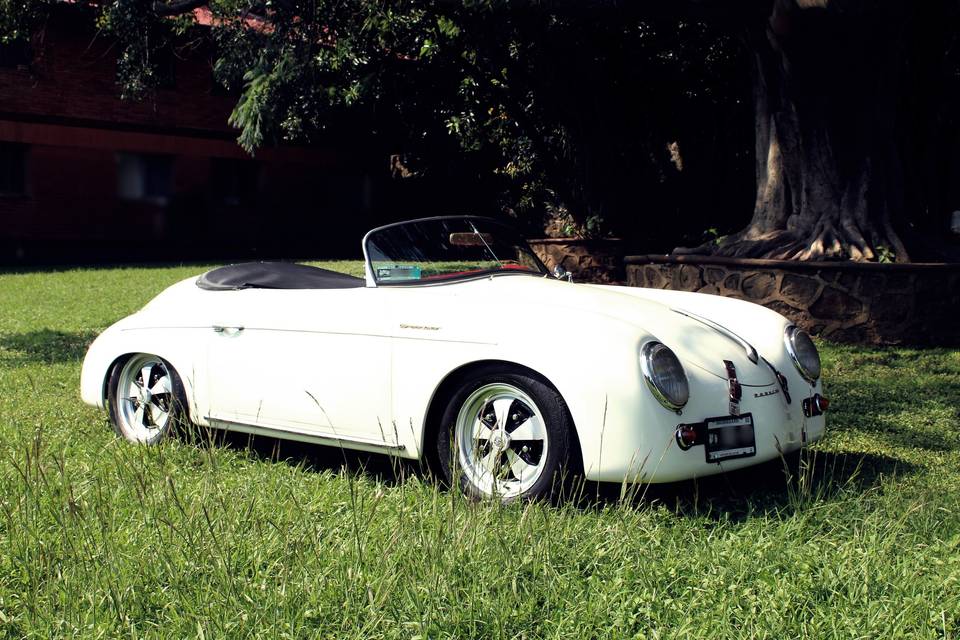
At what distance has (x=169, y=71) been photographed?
23.7 meters

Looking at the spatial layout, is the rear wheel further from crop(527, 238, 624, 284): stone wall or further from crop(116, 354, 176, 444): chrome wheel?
crop(527, 238, 624, 284): stone wall

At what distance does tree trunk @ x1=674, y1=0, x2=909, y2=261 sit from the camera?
9.80m

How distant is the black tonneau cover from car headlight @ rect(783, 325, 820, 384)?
2.14 meters

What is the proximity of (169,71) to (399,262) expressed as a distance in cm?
2086

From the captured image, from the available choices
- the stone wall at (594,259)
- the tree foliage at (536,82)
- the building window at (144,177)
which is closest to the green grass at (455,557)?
the tree foliage at (536,82)

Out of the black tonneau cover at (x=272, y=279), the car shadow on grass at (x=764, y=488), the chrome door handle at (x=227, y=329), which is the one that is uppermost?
the black tonneau cover at (x=272, y=279)

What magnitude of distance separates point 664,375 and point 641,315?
564 millimetres

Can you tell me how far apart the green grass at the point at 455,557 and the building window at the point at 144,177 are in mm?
17521

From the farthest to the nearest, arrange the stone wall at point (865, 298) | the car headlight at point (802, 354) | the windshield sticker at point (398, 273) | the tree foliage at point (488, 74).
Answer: the tree foliage at point (488, 74) → the stone wall at point (865, 298) → the windshield sticker at point (398, 273) → the car headlight at point (802, 354)

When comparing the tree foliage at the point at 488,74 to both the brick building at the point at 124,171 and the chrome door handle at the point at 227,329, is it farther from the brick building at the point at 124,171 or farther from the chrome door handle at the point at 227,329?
the chrome door handle at the point at 227,329

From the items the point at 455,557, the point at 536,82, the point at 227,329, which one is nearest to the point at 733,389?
the point at 455,557

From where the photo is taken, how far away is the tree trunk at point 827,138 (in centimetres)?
980

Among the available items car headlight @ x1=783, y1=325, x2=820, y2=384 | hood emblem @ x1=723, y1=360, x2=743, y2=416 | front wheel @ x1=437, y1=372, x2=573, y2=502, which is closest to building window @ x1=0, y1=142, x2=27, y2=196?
front wheel @ x1=437, y1=372, x2=573, y2=502

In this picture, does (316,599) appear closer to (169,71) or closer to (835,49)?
(835,49)
